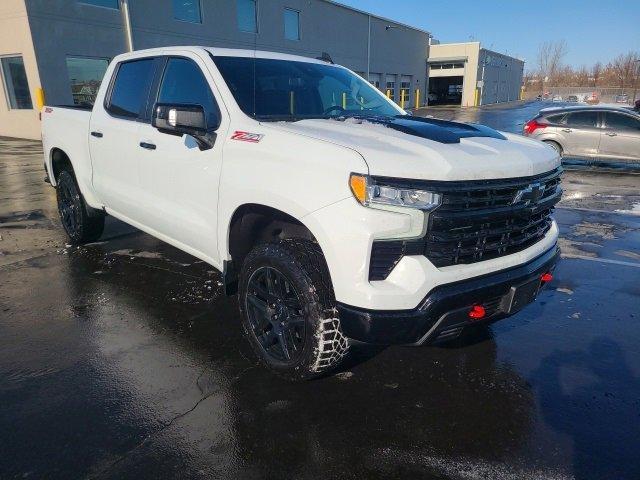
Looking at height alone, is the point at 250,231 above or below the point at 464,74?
below

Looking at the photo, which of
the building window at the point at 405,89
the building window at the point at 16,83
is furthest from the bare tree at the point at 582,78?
the building window at the point at 16,83

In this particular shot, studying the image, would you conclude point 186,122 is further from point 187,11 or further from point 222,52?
point 187,11

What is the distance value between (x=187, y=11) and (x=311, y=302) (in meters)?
21.4

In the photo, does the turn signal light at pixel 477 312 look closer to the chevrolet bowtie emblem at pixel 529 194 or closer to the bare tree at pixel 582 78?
the chevrolet bowtie emblem at pixel 529 194

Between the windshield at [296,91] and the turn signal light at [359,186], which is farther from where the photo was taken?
the windshield at [296,91]

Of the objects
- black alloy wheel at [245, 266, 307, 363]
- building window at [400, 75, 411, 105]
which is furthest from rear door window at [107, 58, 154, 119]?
building window at [400, 75, 411, 105]

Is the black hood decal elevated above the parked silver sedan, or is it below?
above

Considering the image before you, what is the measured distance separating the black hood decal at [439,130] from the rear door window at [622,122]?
10512 mm

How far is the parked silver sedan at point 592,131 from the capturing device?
37.7 feet

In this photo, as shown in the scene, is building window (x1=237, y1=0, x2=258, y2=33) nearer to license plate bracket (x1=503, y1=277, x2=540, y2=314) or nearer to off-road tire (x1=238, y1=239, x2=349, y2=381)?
off-road tire (x1=238, y1=239, x2=349, y2=381)

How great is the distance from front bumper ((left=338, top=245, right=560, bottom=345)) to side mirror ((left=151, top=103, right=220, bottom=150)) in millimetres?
1463

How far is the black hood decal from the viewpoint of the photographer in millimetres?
2746

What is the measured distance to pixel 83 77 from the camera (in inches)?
662

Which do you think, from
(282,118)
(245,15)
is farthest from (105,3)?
(282,118)
